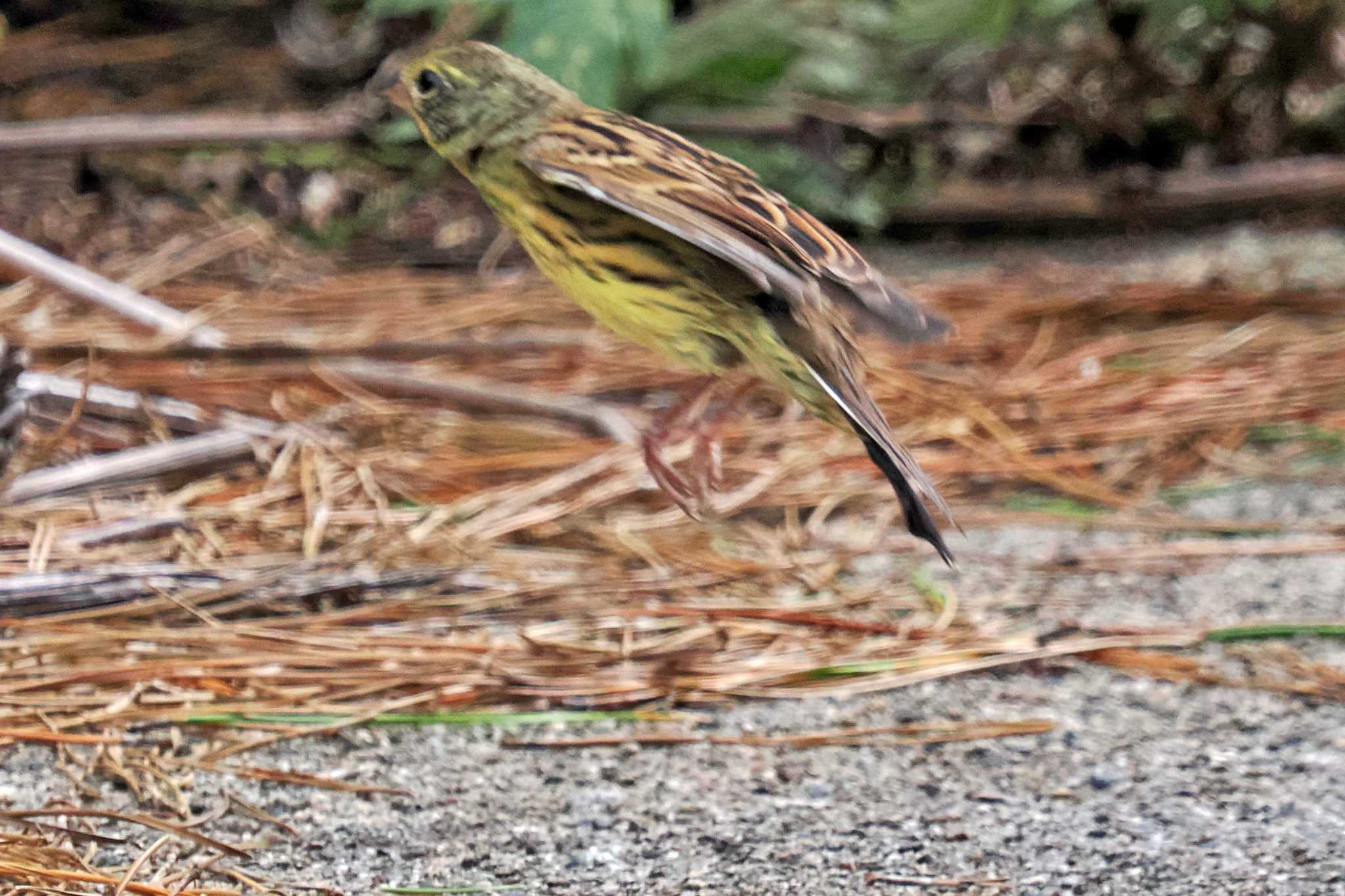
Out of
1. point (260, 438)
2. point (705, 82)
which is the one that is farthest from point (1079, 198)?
point (260, 438)

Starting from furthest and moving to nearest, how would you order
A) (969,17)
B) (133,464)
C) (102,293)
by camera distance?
(969,17) < (102,293) < (133,464)

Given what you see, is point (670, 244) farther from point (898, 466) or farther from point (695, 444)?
point (898, 466)

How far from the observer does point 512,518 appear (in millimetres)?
2807

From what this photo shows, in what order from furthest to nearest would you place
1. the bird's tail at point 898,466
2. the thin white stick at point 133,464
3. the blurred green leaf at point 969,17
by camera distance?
the blurred green leaf at point 969,17, the thin white stick at point 133,464, the bird's tail at point 898,466

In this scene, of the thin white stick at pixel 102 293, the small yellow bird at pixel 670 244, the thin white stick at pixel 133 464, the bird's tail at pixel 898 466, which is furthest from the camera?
the thin white stick at pixel 102 293

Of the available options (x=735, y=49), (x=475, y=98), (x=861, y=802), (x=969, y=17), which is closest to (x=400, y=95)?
(x=475, y=98)

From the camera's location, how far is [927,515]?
1.64 metres

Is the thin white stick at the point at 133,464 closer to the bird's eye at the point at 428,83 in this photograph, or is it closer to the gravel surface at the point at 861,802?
the gravel surface at the point at 861,802

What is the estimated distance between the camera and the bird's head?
2102mm

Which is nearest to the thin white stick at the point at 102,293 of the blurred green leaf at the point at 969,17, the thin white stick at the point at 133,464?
the thin white stick at the point at 133,464

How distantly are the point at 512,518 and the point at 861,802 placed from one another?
3.57ft

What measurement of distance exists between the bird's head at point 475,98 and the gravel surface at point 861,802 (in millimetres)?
896

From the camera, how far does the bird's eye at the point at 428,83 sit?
2170 mm

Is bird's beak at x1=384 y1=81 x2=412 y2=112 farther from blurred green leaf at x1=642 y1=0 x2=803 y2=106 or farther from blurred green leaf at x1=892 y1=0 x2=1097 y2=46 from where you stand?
blurred green leaf at x1=892 y1=0 x2=1097 y2=46
